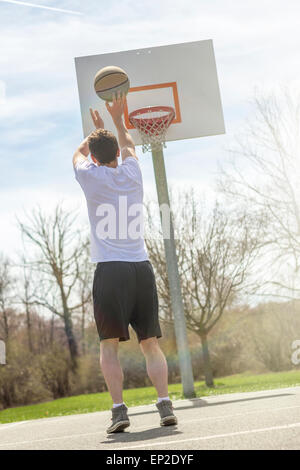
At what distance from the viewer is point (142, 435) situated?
3611 mm

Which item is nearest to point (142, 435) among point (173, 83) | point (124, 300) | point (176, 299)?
point (124, 300)

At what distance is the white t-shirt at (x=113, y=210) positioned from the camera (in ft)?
13.6

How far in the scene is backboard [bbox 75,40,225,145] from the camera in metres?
10.7

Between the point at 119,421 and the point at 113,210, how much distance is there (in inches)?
54.3

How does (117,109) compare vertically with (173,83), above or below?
below

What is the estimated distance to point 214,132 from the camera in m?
10.6

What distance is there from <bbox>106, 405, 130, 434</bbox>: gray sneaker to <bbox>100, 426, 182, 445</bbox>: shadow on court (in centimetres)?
4

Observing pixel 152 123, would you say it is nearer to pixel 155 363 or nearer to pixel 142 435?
pixel 155 363

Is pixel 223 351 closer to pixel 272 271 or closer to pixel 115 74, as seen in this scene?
pixel 272 271

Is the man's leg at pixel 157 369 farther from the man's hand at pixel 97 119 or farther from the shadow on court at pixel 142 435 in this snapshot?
the man's hand at pixel 97 119

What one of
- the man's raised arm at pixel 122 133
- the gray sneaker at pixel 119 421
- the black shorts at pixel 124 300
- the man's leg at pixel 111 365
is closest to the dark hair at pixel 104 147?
the man's raised arm at pixel 122 133

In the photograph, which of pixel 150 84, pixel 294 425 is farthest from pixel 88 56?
pixel 294 425

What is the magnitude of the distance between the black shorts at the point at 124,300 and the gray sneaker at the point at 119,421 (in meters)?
0.45

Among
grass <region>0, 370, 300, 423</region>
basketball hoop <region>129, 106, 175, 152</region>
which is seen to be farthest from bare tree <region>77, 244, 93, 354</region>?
basketball hoop <region>129, 106, 175, 152</region>
